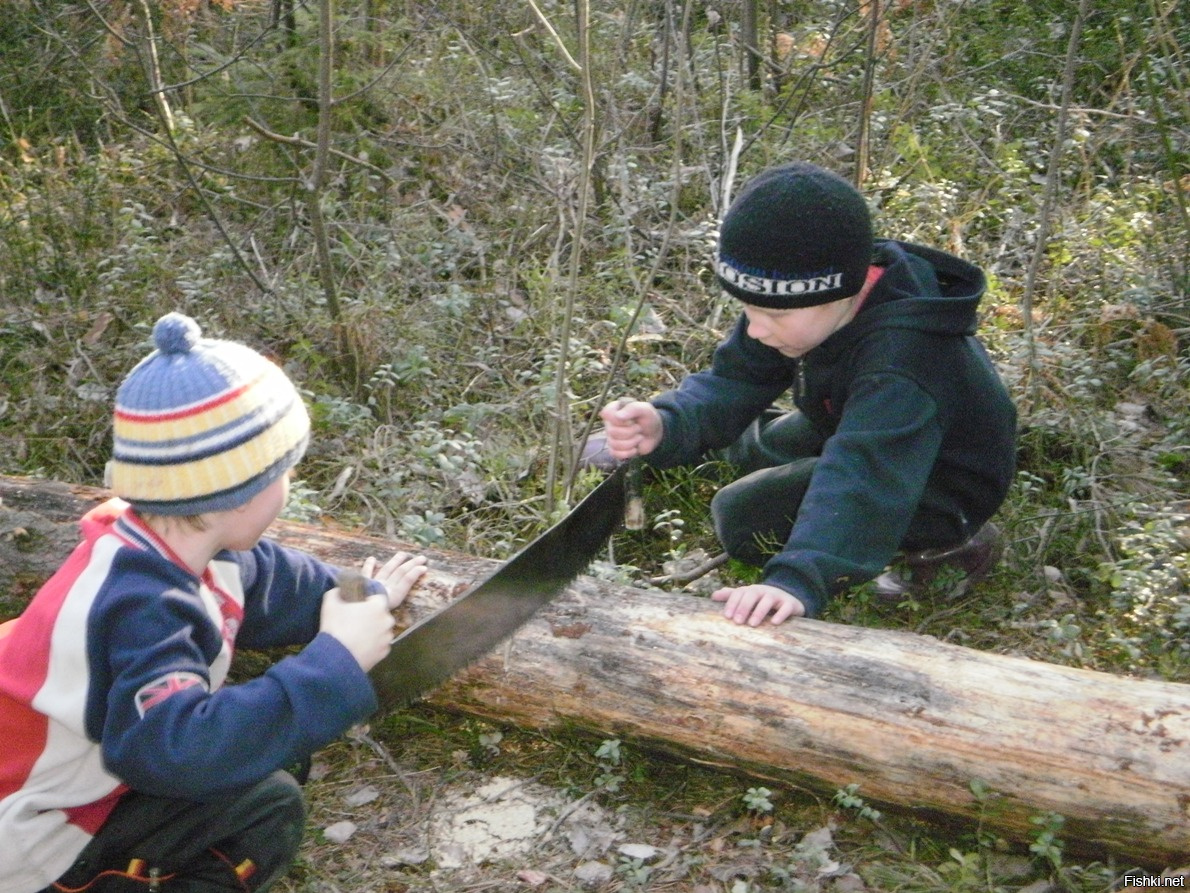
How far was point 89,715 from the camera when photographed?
2252 mm

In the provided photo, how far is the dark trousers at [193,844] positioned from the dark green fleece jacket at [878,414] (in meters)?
1.33

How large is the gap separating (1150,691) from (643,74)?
5.28 meters

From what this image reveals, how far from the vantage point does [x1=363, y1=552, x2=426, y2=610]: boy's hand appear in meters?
3.09

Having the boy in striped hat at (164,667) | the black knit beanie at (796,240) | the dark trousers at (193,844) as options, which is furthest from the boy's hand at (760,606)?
the dark trousers at (193,844)

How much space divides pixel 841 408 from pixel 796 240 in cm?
64

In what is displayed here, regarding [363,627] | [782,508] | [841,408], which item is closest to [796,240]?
[841,408]

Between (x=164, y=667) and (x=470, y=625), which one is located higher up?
(x=164, y=667)

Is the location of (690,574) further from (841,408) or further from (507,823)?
(507,823)

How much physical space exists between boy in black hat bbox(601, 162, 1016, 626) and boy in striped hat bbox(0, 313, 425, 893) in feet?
3.74

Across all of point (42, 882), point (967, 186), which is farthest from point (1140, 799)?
point (967, 186)

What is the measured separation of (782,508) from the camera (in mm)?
3879

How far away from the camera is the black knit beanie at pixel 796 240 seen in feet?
10.0

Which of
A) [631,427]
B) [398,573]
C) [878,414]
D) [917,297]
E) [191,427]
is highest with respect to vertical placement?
[191,427]

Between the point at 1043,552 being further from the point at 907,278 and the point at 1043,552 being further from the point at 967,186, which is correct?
the point at 967,186
